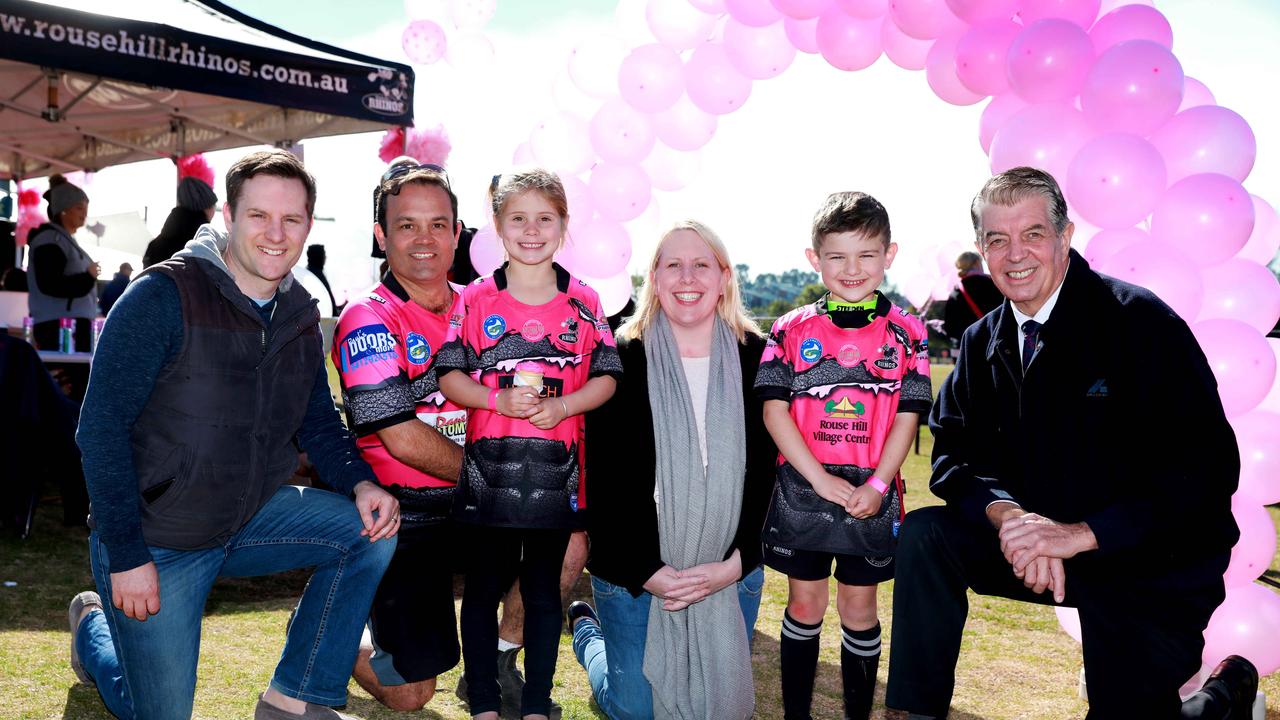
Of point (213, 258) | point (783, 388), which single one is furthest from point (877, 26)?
point (213, 258)

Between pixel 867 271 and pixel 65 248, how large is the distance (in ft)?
20.5

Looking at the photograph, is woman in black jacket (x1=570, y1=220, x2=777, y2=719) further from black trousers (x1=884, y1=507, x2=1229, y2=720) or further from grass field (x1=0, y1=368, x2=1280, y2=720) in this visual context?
black trousers (x1=884, y1=507, x2=1229, y2=720)

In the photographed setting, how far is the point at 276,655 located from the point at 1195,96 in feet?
15.0

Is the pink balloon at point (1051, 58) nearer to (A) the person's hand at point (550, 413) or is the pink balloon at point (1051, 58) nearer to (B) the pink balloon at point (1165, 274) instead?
(B) the pink balloon at point (1165, 274)

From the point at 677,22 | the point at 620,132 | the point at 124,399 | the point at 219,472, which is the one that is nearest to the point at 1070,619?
the point at 219,472

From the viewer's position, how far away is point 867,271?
3.26m

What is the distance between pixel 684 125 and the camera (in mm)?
5996

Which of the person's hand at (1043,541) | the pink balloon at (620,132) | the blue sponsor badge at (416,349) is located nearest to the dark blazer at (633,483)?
the blue sponsor badge at (416,349)

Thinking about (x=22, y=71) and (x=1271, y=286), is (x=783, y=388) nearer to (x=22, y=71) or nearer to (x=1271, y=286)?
(x=1271, y=286)

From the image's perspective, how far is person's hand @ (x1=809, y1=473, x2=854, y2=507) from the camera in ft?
10.3

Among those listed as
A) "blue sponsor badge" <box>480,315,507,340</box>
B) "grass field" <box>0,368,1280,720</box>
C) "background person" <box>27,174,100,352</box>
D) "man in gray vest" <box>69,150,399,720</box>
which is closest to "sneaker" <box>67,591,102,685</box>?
"grass field" <box>0,368,1280,720</box>

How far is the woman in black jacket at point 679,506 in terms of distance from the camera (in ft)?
10.5

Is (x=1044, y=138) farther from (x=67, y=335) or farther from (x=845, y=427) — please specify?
(x=67, y=335)

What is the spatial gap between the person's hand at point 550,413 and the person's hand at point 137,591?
1.17 metres
